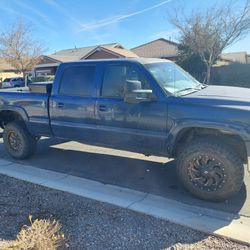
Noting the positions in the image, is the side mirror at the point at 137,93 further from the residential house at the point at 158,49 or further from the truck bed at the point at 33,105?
the residential house at the point at 158,49

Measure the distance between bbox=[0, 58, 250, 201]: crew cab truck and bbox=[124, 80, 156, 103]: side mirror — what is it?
1 cm

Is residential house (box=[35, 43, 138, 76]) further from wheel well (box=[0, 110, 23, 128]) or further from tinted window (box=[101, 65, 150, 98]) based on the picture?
tinted window (box=[101, 65, 150, 98])

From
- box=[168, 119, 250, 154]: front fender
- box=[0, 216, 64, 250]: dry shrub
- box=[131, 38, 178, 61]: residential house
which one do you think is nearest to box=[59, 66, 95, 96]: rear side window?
box=[168, 119, 250, 154]: front fender

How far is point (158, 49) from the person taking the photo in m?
34.0

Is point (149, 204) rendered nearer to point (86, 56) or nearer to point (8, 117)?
point (8, 117)

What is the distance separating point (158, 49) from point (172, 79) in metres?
30.3

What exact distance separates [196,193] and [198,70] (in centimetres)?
2244

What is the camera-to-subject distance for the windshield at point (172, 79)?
4.56 m

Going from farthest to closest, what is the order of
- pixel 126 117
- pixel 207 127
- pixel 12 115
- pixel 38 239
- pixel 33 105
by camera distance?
pixel 12 115 < pixel 33 105 < pixel 126 117 < pixel 207 127 < pixel 38 239

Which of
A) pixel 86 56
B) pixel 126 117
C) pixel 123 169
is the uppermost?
pixel 86 56

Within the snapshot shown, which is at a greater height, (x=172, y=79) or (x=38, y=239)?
(x=172, y=79)

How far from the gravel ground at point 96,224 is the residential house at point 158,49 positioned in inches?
1124

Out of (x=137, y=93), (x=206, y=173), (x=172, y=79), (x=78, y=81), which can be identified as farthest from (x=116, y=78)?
(x=206, y=173)

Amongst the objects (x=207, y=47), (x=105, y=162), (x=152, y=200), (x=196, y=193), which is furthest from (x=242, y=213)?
(x=207, y=47)
